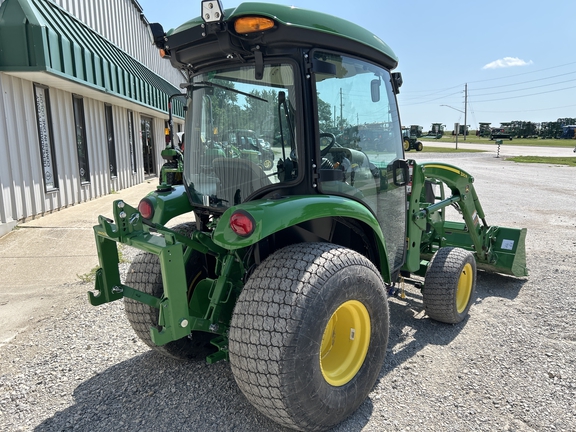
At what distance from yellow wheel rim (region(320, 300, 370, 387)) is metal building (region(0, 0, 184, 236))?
6.10m

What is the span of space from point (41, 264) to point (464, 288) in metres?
5.17

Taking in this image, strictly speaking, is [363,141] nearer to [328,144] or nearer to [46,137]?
[328,144]

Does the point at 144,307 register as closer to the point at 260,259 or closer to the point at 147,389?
the point at 147,389

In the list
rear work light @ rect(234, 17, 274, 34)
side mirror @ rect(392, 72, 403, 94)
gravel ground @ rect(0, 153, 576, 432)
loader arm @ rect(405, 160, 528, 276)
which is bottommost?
gravel ground @ rect(0, 153, 576, 432)

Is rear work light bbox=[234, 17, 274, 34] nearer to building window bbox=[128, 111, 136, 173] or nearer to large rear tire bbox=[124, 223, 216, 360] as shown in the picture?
large rear tire bbox=[124, 223, 216, 360]

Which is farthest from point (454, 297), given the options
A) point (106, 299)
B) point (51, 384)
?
point (51, 384)

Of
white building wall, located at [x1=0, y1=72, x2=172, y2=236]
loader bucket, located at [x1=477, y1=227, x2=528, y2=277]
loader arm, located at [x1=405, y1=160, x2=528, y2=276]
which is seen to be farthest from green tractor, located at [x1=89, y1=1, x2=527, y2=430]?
white building wall, located at [x1=0, y1=72, x2=172, y2=236]

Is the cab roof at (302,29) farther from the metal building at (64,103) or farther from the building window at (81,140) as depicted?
the building window at (81,140)

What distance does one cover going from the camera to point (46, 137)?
8.24 meters

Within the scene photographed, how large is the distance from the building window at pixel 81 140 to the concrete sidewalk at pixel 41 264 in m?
1.69

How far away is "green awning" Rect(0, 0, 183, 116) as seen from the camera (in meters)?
6.66

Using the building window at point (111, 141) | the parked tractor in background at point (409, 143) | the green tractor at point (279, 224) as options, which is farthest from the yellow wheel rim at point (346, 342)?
the building window at point (111, 141)

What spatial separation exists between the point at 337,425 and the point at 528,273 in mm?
3862

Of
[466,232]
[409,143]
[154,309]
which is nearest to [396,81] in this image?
[409,143]
